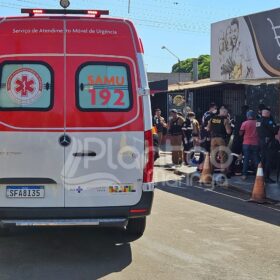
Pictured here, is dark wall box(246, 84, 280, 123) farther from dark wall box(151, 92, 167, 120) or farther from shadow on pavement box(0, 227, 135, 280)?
dark wall box(151, 92, 167, 120)

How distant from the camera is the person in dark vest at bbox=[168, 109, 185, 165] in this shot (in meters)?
16.6

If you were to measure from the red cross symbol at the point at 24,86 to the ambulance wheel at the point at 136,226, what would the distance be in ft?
6.99

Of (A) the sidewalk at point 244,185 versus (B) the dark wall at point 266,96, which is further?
(B) the dark wall at point 266,96

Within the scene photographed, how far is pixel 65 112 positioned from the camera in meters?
5.57

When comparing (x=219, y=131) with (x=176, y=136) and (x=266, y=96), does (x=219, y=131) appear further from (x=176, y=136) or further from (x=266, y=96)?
(x=266, y=96)

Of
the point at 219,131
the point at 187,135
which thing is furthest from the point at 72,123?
the point at 187,135

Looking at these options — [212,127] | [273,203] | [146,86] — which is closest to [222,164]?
A: [212,127]

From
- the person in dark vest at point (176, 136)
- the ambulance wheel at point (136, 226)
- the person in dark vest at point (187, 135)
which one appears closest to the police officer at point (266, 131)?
the person in dark vest at point (176, 136)

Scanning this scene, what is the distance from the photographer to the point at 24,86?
5570mm

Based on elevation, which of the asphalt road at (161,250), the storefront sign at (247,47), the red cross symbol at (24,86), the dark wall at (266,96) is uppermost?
the storefront sign at (247,47)

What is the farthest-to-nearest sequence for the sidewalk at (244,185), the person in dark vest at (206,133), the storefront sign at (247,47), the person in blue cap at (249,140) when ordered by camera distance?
the storefront sign at (247,47)
the person in dark vest at (206,133)
the person in blue cap at (249,140)
the sidewalk at (244,185)

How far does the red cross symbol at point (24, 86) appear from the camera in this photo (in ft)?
18.3

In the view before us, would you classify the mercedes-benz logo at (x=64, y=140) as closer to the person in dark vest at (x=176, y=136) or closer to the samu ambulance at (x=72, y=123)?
the samu ambulance at (x=72, y=123)

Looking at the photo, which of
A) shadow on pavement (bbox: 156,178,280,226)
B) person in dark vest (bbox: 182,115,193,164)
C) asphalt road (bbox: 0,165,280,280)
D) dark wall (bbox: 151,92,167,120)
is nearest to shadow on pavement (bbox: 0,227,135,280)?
asphalt road (bbox: 0,165,280,280)
